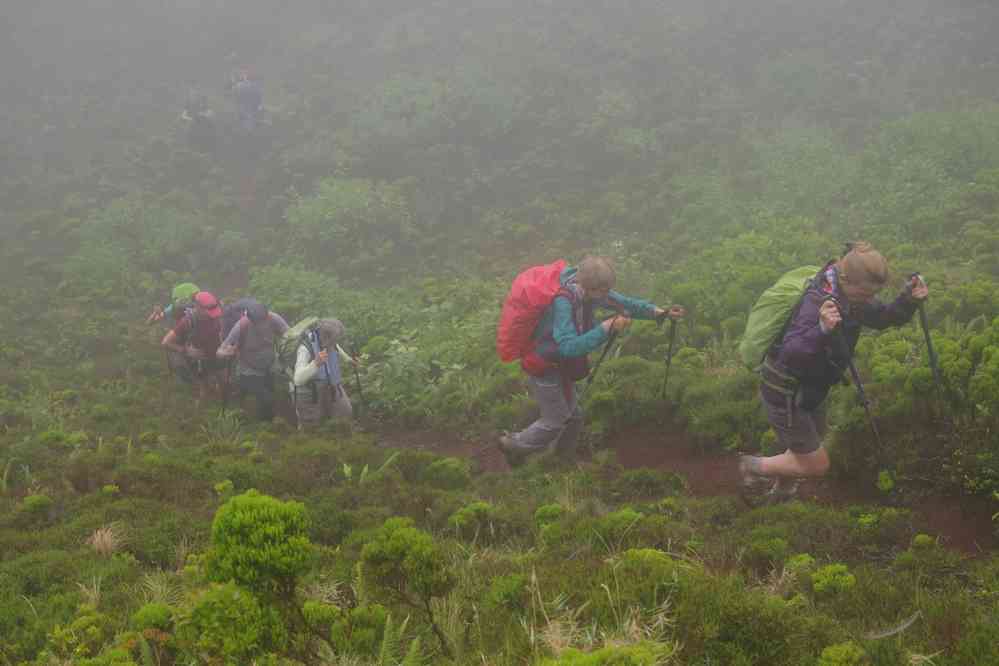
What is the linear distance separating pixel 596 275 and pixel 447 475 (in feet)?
8.54

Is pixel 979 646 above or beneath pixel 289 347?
above

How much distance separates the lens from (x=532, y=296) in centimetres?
754

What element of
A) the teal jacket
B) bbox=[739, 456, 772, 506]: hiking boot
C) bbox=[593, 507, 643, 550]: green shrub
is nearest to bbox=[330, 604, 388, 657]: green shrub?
bbox=[593, 507, 643, 550]: green shrub

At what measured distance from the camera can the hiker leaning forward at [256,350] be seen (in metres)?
10.7

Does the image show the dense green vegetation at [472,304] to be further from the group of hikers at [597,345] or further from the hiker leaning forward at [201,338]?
the hiker leaning forward at [201,338]

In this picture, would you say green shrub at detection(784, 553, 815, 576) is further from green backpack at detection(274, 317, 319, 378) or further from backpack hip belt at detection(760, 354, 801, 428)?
green backpack at detection(274, 317, 319, 378)

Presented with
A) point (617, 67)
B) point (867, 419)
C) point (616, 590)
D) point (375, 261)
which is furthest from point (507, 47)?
point (616, 590)

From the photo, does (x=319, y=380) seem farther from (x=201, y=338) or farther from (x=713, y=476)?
(x=713, y=476)

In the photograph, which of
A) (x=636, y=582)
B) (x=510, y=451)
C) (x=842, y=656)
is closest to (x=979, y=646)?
(x=842, y=656)

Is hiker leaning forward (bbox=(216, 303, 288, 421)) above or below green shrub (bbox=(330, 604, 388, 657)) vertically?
below

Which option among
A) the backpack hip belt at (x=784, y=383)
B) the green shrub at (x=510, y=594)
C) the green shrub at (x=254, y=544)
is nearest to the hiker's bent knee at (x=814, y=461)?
the backpack hip belt at (x=784, y=383)

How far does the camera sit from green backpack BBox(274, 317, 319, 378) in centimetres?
1039

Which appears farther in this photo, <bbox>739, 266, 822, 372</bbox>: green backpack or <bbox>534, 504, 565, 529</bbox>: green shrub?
<bbox>534, 504, 565, 529</bbox>: green shrub

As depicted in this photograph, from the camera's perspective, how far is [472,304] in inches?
552
